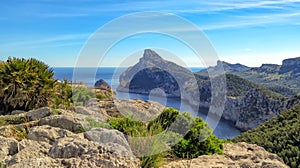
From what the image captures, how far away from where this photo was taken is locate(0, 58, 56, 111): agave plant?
11.0m

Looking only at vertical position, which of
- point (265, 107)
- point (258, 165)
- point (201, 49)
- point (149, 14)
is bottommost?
point (265, 107)

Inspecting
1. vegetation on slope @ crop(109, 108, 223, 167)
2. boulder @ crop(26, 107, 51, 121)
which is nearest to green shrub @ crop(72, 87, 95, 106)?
boulder @ crop(26, 107, 51, 121)

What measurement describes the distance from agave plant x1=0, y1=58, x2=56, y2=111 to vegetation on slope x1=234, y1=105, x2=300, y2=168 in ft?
46.5

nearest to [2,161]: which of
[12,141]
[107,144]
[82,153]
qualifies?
[12,141]

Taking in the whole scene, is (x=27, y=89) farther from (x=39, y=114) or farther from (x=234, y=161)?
(x=234, y=161)

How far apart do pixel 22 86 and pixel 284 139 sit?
89.5ft

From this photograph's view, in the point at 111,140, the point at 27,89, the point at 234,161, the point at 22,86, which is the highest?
the point at 22,86

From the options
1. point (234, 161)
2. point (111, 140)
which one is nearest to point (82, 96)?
point (111, 140)

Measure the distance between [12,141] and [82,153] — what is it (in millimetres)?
1455

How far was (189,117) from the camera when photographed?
285 inches

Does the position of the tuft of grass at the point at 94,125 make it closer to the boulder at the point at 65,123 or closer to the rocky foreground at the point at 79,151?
the rocky foreground at the point at 79,151

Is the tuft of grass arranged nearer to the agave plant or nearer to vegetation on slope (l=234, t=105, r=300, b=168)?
the agave plant

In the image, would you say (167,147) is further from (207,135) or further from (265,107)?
(265,107)

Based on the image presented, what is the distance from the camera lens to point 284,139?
31203 millimetres
